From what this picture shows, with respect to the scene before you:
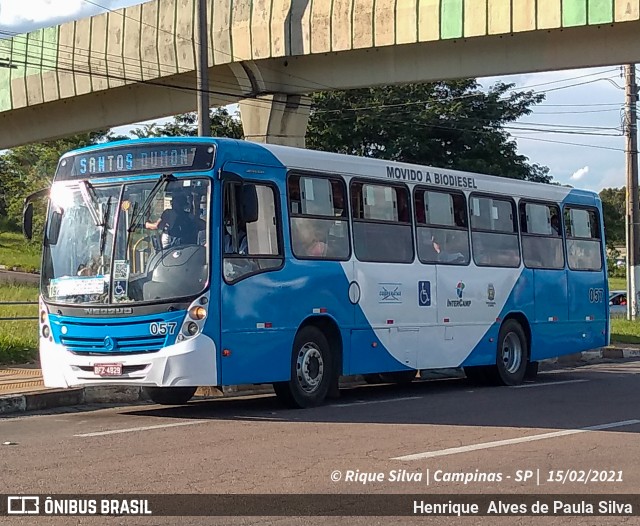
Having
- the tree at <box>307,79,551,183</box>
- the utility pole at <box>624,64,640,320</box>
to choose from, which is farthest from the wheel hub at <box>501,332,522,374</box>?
the tree at <box>307,79,551,183</box>

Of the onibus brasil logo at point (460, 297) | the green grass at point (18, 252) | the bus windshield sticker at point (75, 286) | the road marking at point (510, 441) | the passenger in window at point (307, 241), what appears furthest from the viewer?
the green grass at point (18, 252)

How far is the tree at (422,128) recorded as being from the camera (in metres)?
42.2

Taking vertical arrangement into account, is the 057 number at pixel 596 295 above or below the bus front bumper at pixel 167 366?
above

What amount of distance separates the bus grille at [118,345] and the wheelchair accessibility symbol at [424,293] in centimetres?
461

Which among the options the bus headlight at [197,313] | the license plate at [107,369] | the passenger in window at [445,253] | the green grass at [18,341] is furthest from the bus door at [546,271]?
the green grass at [18,341]

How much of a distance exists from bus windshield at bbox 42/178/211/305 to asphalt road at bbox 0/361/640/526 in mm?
1448

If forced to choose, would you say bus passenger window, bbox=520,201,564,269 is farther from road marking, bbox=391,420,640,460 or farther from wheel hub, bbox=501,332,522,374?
road marking, bbox=391,420,640,460

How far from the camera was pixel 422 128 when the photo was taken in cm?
4281

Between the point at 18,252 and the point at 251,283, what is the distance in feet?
177

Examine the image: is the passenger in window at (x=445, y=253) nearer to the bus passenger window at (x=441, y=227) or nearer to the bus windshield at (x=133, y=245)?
the bus passenger window at (x=441, y=227)

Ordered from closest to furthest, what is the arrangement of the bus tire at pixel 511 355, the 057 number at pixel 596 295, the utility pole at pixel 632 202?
the bus tire at pixel 511 355, the 057 number at pixel 596 295, the utility pole at pixel 632 202

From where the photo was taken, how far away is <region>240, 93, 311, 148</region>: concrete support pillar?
25922 millimetres

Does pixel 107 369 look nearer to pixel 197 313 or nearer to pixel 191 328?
pixel 191 328

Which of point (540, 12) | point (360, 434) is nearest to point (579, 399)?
point (360, 434)
